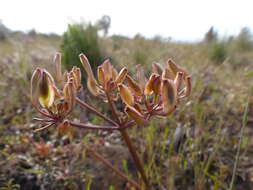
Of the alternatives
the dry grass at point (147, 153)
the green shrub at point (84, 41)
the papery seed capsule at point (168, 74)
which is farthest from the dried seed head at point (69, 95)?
the green shrub at point (84, 41)

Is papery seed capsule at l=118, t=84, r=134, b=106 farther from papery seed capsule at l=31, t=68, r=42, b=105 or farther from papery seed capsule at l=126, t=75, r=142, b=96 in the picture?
papery seed capsule at l=31, t=68, r=42, b=105

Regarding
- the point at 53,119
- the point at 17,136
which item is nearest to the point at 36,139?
the point at 17,136

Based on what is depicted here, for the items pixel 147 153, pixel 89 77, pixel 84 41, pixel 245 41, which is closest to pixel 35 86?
pixel 89 77

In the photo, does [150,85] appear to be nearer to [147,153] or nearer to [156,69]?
[156,69]

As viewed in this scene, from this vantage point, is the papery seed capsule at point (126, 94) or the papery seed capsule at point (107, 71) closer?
the papery seed capsule at point (126, 94)

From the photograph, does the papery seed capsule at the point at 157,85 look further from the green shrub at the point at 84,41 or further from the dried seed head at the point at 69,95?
the green shrub at the point at 84,41

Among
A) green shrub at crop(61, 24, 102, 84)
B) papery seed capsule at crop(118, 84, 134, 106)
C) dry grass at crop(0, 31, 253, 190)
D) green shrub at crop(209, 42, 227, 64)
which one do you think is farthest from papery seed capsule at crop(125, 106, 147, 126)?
green shrub at crop(209, 42, 227, 64)
